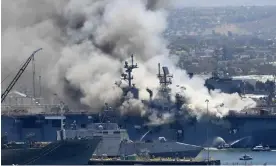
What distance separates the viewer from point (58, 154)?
178 ft

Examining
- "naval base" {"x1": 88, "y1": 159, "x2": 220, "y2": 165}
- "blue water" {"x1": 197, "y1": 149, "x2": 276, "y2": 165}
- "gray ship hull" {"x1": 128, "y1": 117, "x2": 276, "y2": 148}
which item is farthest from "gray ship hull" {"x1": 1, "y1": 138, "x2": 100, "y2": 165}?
"gray ship hull" {"x1": 128, "y1": 117, "x2": 276, "y2": 148}

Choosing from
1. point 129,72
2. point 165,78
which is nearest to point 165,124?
point 165,78

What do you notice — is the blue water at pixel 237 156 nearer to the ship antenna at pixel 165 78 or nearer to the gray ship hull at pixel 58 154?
the gray ship hull at pixel 58 154

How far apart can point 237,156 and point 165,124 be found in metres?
9.54

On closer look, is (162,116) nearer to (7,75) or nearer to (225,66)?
(7,75)

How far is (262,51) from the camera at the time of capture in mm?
180875

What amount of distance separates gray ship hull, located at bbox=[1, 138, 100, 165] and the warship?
15.0 meters

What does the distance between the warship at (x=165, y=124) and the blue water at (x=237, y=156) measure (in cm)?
334

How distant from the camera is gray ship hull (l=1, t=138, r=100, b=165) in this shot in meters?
52.5

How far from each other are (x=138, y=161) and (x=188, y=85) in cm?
2198

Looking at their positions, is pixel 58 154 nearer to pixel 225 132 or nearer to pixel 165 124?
pixel 165 124

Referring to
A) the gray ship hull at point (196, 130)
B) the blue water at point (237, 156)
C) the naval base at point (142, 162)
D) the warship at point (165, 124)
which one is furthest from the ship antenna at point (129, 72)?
the naval base at point (142, 162)

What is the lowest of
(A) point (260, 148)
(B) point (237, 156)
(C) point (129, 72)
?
(B) point (237, 156)

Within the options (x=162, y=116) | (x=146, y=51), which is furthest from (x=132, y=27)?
(x=162, y=116)
